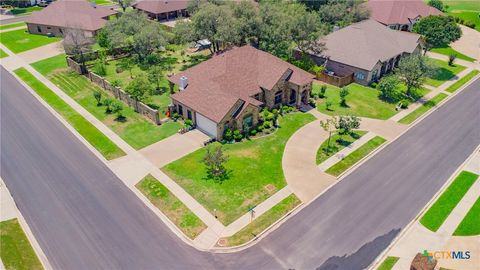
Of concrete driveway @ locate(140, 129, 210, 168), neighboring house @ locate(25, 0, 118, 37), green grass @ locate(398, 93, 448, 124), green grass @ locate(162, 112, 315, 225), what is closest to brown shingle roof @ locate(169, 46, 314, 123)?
concrete driveway @ locate(140, 129, 210, 168)

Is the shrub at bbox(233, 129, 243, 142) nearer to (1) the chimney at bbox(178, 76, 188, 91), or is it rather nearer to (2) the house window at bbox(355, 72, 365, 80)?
(1) the chimney at bbox(178, 76, 188, 91)

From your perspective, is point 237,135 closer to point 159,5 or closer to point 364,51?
point 364,51

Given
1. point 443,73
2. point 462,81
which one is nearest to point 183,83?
point 443,73

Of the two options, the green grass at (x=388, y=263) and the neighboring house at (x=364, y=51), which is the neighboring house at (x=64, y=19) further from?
the green grass at (x=388, y=263)

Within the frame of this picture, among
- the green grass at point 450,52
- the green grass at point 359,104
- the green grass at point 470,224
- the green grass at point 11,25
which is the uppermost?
the green grass at point 450,52

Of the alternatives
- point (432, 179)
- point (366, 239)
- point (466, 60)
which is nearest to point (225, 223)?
point (366, 239)

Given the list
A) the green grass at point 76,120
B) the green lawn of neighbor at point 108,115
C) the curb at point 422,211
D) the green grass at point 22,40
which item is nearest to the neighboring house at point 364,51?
the curb at point 422,211
